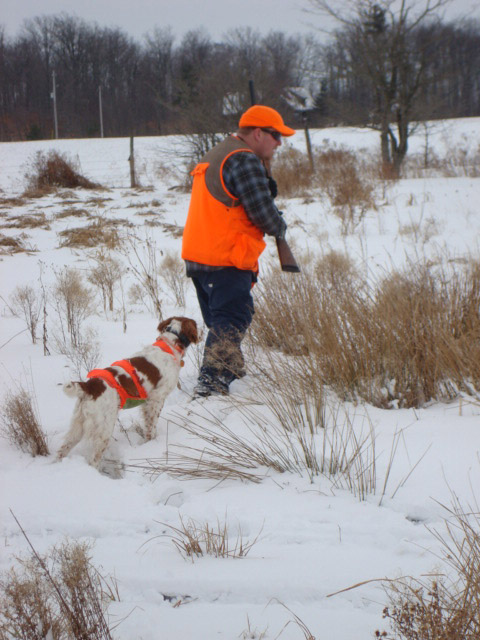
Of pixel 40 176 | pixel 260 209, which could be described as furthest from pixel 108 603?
pixel 40 176

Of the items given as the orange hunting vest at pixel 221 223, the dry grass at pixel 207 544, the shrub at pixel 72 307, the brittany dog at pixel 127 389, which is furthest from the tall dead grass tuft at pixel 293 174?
the dry grass at pixel 207 544

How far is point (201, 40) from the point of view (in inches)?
1422

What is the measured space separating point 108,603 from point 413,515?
1126 millimetres

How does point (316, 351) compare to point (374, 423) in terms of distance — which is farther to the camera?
point (316, 351)

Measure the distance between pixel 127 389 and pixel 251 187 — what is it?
1.39 m

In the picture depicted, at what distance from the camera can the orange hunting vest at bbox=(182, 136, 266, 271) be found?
2982mm

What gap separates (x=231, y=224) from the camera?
3.00 m

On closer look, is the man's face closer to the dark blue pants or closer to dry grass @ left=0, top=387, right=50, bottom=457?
the dark blue pants

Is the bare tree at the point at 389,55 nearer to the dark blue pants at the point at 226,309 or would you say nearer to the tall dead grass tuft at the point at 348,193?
the tall dead grass tuft at the point at 348,193

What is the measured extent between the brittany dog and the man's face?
119 centimetres

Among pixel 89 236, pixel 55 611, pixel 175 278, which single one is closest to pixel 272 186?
pixel 55 611

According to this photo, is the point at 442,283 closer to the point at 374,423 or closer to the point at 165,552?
the point at 374,423

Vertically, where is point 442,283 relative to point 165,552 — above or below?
above

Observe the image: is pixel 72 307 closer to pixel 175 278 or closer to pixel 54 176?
pixel 175 278
